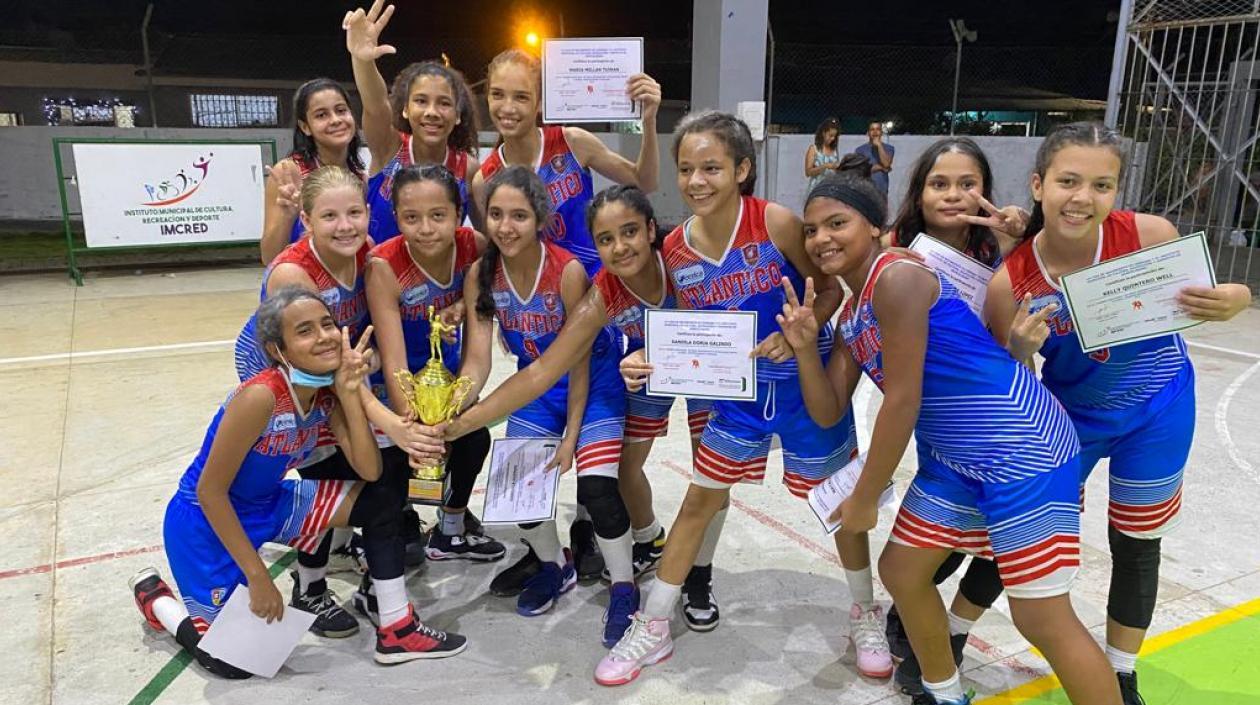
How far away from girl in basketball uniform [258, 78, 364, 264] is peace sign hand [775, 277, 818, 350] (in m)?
1.87

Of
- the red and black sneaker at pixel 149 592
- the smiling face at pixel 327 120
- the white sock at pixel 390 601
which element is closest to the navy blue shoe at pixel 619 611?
the white sock at pixel 390 601

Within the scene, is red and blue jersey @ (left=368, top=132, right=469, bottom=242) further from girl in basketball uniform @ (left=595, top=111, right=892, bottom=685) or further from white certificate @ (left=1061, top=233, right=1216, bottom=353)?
white certificate @ (left=1061, top=233, right=1216, bottom=353)

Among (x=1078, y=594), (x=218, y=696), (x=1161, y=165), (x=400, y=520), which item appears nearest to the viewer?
(x=218, y=696)

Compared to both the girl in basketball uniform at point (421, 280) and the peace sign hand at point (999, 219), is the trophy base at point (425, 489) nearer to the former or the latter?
the girl in basketball uniform at point (421, 280)

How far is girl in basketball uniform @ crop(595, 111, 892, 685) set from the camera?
2.49m

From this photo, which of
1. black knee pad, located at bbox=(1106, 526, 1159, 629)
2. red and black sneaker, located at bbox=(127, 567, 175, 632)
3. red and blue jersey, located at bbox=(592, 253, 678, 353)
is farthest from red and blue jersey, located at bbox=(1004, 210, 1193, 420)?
red and black sneaker, located at bbox=(127, 567, 175, 632)

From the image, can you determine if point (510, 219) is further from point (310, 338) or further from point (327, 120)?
point (327, 120)

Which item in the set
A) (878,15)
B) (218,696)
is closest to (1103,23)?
(878,15)

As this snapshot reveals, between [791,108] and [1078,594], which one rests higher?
[791,108]

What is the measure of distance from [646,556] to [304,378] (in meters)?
1.48

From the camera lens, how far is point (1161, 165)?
9.45 metres

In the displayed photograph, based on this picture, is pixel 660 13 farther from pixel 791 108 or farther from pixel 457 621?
pixel 457 621

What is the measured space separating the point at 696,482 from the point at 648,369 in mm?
399

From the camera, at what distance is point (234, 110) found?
1864 centimetres
